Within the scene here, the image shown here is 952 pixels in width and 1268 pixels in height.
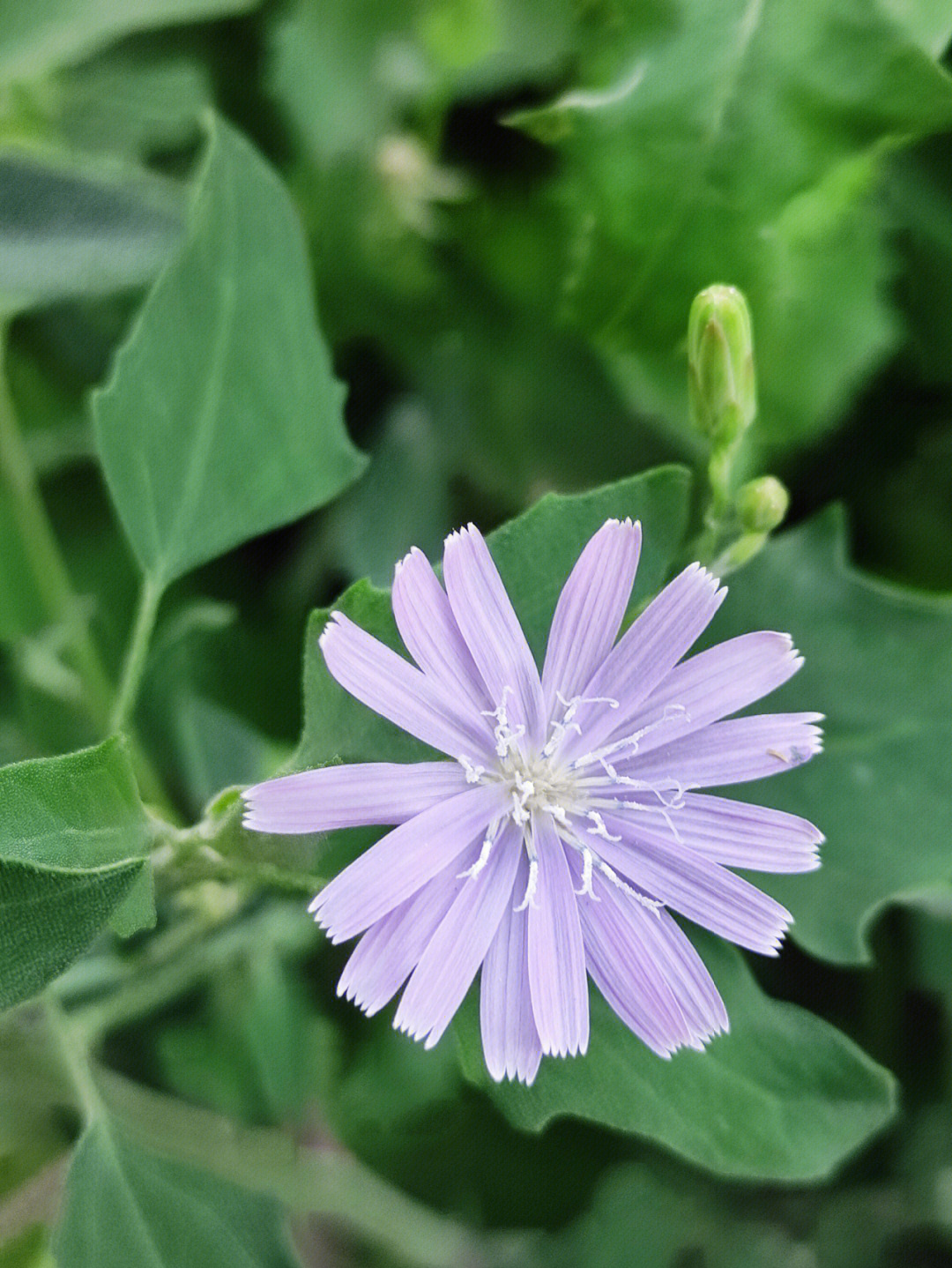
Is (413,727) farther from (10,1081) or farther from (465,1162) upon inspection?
(465,1162)

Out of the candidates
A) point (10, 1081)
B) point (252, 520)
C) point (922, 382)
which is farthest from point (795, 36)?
point (10, 1081)

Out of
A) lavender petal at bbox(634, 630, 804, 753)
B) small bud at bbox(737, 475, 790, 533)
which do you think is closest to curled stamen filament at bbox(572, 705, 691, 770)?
lavender petal at bbox(634, 630, 804, 753)

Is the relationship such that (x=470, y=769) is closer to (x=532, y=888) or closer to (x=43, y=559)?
(x=532, y=888)

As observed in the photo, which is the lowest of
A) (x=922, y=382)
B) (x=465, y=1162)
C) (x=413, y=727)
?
(x=465, y=1162)

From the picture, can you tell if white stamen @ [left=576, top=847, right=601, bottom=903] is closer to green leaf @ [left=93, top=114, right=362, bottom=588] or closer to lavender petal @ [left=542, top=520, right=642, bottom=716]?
lavender petal @ [left=542, top=520, right=642, bottom=716]

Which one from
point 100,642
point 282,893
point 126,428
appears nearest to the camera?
point 126,428

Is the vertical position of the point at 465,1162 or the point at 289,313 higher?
the point at 289,313
